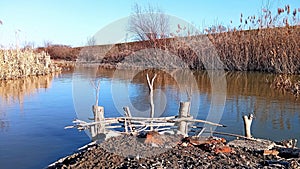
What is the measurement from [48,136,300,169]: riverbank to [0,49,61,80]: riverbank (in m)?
11.1

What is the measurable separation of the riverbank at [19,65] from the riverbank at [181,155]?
11062 mm

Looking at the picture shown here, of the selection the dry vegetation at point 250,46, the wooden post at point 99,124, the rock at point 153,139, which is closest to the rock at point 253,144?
the rock at point 153,139

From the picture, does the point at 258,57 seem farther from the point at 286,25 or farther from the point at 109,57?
the point at 109,57

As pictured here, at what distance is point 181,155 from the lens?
337 centimetres

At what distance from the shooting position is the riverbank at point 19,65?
1362cm

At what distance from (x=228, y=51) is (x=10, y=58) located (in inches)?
394

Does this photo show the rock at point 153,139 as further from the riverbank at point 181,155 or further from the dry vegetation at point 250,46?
the dry vegetation at point 250,46

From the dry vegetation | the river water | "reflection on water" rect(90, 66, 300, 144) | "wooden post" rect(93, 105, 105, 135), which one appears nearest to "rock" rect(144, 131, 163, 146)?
"wooden post" rect(93, 105, 105, 135)

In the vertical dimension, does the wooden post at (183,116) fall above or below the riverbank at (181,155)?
above

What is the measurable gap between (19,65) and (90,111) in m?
9.40

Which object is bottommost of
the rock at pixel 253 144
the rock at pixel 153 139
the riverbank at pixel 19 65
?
the rock at pixel 253 144

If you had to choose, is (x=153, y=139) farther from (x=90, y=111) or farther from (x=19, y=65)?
(x=19, y=65)

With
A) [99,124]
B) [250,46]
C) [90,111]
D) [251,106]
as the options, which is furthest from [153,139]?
[250,46]

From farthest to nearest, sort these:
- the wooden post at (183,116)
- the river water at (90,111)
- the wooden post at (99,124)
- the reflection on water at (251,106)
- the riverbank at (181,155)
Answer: the reflection on water at (251,106) < the river water at (90,111) < the wooden post at (183,116) < the wooden post at (99,124) < the riverbank at (181,155)
